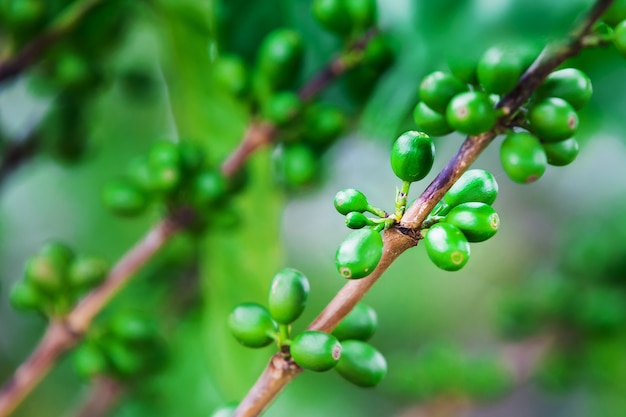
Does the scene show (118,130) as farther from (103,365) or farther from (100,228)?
(103,365)

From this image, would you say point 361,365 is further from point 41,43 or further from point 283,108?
point 41,43

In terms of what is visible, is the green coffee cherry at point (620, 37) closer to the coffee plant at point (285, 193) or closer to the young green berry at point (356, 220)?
the coffee plant at point (285, 193)

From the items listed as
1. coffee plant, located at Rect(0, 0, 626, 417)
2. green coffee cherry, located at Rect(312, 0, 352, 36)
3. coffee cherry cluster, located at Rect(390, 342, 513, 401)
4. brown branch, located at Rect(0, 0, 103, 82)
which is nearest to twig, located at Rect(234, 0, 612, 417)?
coffee plant, located at Rect(0, 0, 626, 417)

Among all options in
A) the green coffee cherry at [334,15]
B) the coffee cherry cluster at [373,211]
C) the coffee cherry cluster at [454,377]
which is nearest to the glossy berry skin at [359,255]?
the coffee cherry cluster at [373,211]

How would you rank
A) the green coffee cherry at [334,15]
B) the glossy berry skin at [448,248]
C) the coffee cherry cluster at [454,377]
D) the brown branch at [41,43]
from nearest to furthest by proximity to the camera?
the glossy berry skin at [448,248], the green coffee cherry at [334,15], the brown branch at [41,43], the coffee cherry cluster at [454,377]

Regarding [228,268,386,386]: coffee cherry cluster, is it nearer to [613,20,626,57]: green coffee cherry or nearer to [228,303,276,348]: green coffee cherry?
[228,303,276,348]: green coffee cherry

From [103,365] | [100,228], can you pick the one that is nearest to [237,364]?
[103,365]

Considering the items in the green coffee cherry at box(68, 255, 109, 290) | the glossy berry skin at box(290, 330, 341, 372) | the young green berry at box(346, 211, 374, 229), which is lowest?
the glossy berry skin at box(290, 330, 341, 372)
